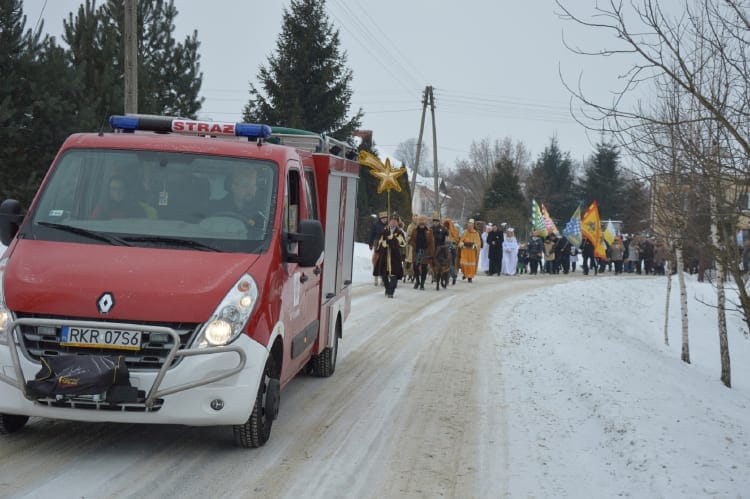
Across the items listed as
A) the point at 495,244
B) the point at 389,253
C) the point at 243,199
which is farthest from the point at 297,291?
the point at 495,244

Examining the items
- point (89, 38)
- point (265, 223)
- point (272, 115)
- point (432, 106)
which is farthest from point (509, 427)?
point (432, 106)

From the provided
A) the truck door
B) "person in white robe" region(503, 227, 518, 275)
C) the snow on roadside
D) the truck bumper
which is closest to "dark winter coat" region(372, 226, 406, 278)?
the snow on roadside

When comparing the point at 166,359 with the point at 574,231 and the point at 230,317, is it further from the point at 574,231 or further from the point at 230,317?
the point at 574,231

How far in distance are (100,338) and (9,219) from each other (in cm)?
165

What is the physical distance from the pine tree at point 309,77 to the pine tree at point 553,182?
131 ft

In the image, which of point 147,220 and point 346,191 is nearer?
point 147,220

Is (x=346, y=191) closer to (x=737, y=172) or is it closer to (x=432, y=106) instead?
(x=737, y=172)

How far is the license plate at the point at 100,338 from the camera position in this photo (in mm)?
5547

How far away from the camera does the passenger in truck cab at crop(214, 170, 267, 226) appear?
6648 mm

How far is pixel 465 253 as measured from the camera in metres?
29.5

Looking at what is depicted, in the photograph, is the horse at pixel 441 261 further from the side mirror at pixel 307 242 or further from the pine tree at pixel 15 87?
the side mirror at pixel 307 242

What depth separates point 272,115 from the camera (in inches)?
1507

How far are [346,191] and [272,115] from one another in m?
29.2

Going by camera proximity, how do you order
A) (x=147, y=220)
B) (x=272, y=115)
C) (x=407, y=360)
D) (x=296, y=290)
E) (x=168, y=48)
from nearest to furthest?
(x=147, y=220) < (x=296, y=290) < (x=407, y=360) < (x=168, y=48) < (x=272, y=115)
